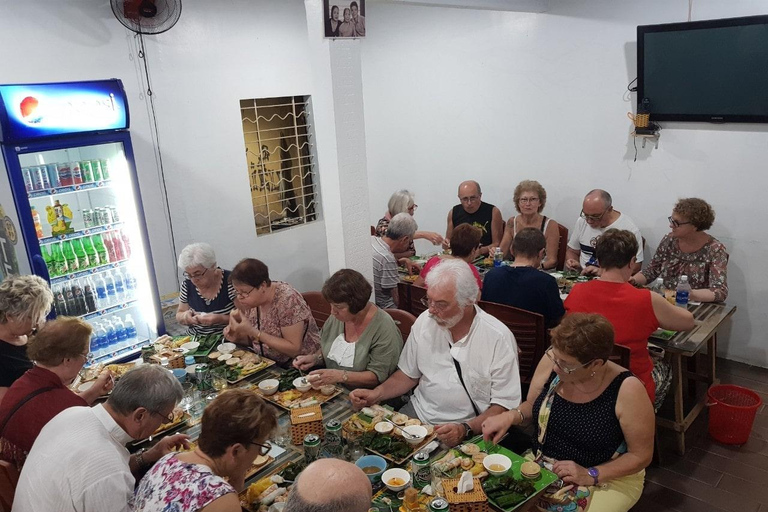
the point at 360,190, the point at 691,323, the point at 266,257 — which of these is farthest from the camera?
the point at 266,257

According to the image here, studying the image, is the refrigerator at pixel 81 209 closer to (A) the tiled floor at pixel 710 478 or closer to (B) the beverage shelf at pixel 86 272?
(B) the beverage shelf at pixel 86 272

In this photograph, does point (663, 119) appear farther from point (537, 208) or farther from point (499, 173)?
point (499, 173)

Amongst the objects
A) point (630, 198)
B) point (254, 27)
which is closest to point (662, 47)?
point (630, 198)

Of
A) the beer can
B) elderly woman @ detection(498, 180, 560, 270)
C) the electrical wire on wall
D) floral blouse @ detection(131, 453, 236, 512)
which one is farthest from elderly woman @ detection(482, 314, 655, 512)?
the electrical wire on wall

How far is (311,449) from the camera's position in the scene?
259 cm

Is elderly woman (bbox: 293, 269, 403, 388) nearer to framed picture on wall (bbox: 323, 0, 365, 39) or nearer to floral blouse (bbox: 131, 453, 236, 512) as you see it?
floral blouse (bbox: 131, 453, 236, 512)

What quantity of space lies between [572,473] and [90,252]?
4.36m

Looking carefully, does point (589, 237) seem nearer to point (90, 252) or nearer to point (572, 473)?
point (572, 473)

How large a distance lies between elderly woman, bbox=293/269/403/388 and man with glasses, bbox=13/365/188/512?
0.95 m

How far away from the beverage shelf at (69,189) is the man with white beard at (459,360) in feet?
10.6

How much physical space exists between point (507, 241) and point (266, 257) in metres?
2.80

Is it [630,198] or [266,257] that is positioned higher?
[630,198]

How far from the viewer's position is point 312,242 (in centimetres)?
706

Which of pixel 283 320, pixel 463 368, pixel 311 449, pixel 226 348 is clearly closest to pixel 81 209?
pixel 226 348
